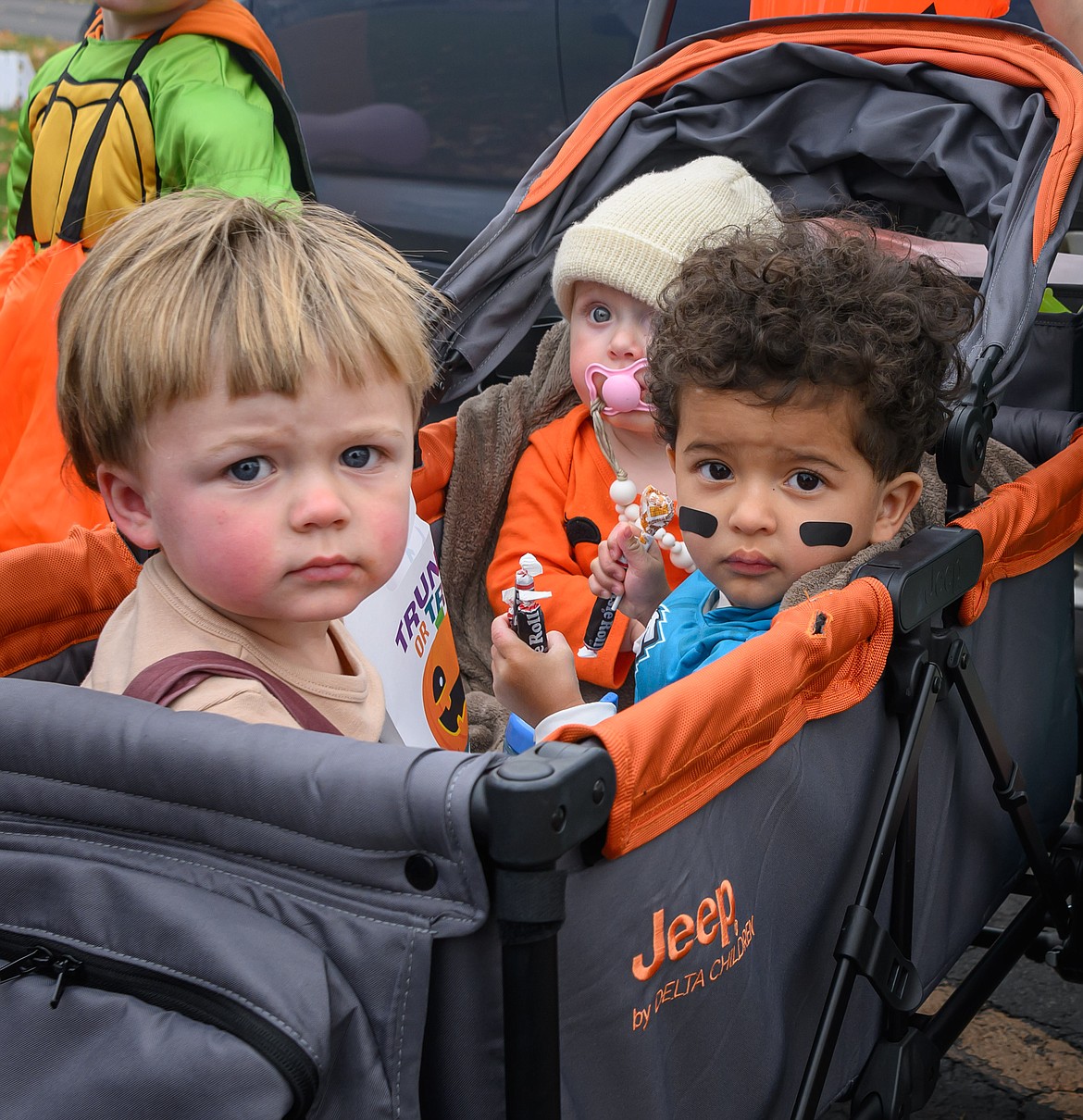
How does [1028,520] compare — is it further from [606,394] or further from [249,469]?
[249,469]

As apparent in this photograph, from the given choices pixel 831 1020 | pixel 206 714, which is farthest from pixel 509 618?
pixel 206 714

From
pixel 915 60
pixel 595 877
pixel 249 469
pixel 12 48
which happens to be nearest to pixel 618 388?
pixel 915 60

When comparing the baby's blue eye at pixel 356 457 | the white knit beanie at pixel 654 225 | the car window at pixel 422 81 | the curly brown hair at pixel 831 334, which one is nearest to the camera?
the baby's blue eye at pixel 356 457

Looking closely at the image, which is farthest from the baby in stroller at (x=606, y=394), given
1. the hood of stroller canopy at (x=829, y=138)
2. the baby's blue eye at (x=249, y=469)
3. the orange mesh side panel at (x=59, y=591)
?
the baby's blue eye at (x=249, y=469)

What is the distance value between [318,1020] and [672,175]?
180 centimetres

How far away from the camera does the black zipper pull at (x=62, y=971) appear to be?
938 millimetres

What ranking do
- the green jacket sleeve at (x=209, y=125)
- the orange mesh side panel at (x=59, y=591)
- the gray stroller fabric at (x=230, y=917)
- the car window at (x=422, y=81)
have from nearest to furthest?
the gray stroller fabric at (x=230, y=917), the orange mesh side panel at (x=59, y=591), the green jacket sleeve at (x=209, y=125), the car window at (x=422, y=81)

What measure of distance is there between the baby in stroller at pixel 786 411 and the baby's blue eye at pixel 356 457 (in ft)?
1.39

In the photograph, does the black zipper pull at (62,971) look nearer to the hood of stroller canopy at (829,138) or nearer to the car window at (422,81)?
the hood of stroller canopy at (829,138)

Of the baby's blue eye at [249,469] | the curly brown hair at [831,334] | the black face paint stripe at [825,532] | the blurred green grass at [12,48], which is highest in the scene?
the baby's blue eye at [249,469]

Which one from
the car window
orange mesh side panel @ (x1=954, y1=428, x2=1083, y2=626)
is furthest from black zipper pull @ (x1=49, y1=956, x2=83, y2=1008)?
the car window

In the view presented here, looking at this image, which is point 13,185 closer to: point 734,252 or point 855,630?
Result: point 734,252

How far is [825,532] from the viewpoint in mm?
1698

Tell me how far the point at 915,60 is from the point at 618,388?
2.55ft
